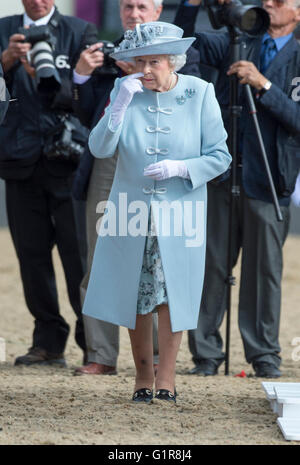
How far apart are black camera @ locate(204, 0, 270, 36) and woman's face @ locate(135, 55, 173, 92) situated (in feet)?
3.48

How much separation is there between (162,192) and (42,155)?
5.18 ft

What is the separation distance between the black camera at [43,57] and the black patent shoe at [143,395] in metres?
1.88

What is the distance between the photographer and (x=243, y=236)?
18.2 feet

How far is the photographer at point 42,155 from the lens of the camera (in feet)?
18.2

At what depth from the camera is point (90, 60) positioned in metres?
5.22

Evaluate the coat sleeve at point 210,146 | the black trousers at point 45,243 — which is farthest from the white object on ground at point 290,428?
the black trousers at point 45,243

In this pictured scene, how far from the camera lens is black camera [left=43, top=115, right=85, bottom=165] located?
5531 mm

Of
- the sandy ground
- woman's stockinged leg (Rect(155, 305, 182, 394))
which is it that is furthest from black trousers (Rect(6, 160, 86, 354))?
woman's stockinged leg (Rect(155, 305, 182, 394))

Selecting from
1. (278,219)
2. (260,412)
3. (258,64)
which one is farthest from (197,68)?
(260,412)

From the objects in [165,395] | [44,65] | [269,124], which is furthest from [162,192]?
[44,65]

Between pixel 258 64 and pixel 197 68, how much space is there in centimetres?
51

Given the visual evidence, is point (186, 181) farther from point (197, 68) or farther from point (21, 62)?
point (21, 62)

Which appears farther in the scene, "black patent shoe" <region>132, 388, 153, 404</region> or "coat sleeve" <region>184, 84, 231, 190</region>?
"black patent shoe" <region>132, 388, 153, 404</region>

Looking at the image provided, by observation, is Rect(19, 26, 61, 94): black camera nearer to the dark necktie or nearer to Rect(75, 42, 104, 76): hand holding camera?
Rect(75, 42, 104, 76): hand holding camera
